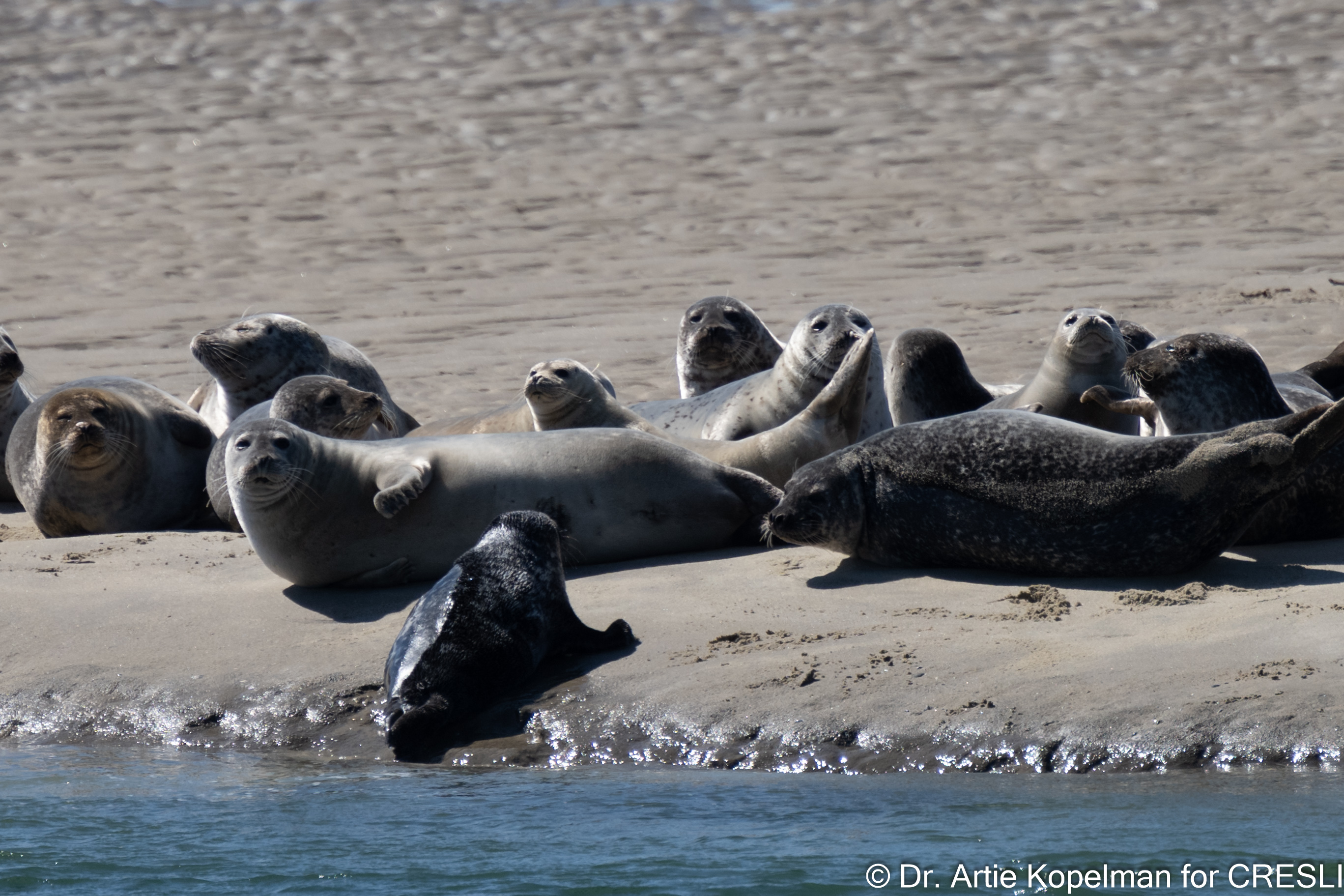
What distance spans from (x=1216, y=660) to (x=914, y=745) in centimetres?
69

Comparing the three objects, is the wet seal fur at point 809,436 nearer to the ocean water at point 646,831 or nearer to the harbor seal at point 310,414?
the harbor seal at point 310,414

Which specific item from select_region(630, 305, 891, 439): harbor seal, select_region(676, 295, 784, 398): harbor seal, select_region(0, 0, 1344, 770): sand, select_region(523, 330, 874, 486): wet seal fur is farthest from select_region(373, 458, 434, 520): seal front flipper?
select_region(676, 295, 784, 398): harbor seal

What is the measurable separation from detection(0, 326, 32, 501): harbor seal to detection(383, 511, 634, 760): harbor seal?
11.7 ft

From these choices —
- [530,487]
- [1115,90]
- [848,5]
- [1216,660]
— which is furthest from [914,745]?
[848,5]

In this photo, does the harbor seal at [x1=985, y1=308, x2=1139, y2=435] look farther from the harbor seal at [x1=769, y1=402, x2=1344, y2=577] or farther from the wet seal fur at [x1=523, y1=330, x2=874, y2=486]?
the harbor seal at [x1=769, y1=402, x2=1344, y2=577]

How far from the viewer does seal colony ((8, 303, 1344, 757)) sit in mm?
4395

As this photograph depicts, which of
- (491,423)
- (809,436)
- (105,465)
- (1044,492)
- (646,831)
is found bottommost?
(491,423)

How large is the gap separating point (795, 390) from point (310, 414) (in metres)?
1.87

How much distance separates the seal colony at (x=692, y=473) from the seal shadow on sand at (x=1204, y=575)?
38mm

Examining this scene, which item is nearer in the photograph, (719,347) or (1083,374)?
(1083,374)

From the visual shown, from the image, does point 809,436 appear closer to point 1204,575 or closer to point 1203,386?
point 1203,386

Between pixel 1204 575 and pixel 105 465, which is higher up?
pixel 1204 575

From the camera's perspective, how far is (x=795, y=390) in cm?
680

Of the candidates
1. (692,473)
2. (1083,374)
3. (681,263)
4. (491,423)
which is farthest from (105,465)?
(681,263)
